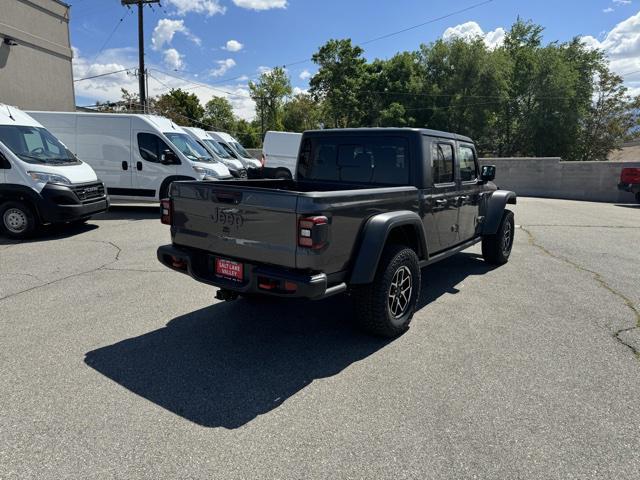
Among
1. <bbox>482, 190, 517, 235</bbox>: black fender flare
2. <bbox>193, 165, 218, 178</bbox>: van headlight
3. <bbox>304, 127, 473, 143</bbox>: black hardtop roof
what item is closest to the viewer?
<bbox>304, 127, 473, 143</bbox>: black hardtop roof

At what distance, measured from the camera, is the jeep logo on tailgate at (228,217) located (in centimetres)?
365

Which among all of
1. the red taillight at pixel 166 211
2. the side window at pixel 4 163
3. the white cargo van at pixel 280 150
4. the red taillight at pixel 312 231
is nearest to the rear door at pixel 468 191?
the red taillight at pixel 312 231

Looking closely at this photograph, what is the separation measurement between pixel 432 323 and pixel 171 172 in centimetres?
876

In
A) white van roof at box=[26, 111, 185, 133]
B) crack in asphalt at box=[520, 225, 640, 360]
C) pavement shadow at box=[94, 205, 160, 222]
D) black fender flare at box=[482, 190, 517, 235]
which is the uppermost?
white van roof at box=[26, 111, 185, 133]

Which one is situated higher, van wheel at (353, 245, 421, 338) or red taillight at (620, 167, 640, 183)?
red taillight at (620, 167, 640, 183)

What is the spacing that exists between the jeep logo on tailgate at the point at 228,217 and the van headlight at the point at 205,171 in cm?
782

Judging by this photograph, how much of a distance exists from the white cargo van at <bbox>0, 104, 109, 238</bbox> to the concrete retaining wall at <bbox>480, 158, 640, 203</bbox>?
63.2ft

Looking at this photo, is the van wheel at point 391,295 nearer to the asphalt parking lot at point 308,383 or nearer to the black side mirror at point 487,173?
the asphalt parking lot at point 308,383

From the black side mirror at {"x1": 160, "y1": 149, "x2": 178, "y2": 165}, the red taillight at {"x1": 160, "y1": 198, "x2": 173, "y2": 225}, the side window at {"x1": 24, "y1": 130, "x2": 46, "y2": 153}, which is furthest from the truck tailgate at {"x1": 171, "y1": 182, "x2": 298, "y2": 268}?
the black side mirror at {"x1": 160, "y1": 149, "x2": 178, "y2": 165}

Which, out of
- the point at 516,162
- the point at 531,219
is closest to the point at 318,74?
the point at 516,162

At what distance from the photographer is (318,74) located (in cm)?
4666

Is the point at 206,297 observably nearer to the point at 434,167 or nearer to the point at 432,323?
the point at 432,323

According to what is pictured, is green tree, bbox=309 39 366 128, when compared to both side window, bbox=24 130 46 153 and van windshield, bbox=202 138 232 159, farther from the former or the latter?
side window, bbox=24 130 46 153

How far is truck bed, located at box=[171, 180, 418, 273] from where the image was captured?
331 centimetres
